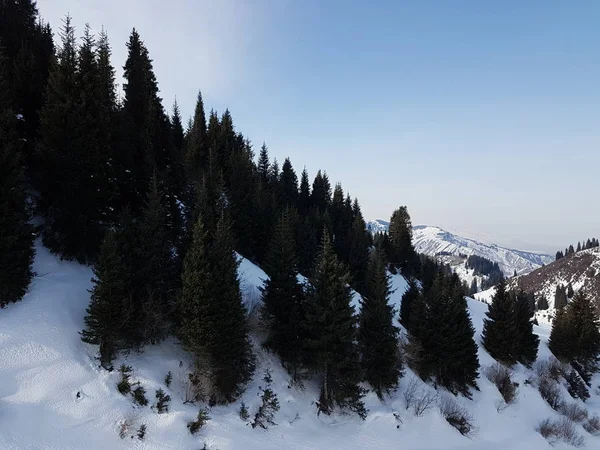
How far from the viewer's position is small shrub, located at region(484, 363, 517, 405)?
113 ft

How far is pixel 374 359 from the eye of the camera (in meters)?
26.1

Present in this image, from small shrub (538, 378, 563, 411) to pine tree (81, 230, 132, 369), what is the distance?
45.8 meters

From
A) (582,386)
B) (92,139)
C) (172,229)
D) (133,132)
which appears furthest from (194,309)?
(582,386)

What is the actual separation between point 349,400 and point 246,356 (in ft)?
27.5

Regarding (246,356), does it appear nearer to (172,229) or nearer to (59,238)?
(172,229)

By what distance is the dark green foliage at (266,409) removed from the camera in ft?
67.4

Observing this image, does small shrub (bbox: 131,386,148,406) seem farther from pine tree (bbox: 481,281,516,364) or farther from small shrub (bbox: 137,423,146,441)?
pine tree (bbox: 481,281,516,364)

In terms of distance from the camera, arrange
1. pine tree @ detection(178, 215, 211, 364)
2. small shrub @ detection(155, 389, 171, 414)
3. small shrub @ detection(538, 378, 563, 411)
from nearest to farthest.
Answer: small shrub @ detection(155, 389, 171, 414) → pine tree @ detection(178, 215, 211, 364) → small shrub @ detection(538, 378, 563, 411)

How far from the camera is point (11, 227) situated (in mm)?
18641

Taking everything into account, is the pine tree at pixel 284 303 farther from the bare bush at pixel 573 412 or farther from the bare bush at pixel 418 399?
the bare bush at pixel 573 412

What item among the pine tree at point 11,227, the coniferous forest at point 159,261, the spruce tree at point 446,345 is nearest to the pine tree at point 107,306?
the coniferous forest at point 159,261

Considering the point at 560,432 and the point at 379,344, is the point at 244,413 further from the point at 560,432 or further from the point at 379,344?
the point at 560,432

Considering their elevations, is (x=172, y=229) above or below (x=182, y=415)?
above

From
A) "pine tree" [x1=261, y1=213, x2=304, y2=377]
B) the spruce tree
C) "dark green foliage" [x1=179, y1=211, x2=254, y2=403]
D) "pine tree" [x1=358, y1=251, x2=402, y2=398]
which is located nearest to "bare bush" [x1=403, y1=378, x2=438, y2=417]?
"pine tree" [x1=358, y1=251, x2=402, y2=398]
